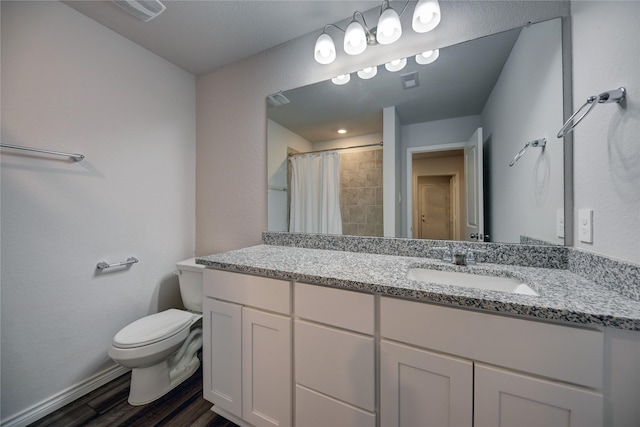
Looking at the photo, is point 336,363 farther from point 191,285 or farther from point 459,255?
point 191,285

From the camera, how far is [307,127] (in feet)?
5.49

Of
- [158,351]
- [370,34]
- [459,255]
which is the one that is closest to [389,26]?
[370,34]

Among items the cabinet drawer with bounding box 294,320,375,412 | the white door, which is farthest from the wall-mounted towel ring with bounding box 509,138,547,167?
the cabinet drawer with bounding box 294,320,375,412

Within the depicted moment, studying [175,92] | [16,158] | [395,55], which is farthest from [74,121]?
[395,55]

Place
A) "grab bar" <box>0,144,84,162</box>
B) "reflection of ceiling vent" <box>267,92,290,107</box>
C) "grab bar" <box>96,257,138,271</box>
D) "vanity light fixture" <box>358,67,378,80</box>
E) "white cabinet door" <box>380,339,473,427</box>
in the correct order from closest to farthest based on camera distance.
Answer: "white cabinet door" <box>380,339,473,427</box> < "grab bar" <box>0,144,84,162</box> < "vanity light fixture" <box>358,67,378,80</box> < "grab bar" <box>96,257,138,271</box> < "reflection of ceiling vent" <box>267,92,290,107</box>

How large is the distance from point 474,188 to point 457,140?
271mm

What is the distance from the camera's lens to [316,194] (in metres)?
1.66

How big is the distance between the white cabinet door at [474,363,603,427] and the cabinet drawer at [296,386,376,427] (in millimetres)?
382

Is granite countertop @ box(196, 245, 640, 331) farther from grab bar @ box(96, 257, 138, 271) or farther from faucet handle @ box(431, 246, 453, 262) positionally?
grab bar @ box(96, 257, 138, 271)

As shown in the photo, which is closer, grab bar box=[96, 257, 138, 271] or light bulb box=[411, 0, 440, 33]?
light bulb box=[411, 0, 440, 33]

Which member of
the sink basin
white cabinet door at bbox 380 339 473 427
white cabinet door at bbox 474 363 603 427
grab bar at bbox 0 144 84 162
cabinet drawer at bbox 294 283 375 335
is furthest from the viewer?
grab bar at bbox 0 144 84 162

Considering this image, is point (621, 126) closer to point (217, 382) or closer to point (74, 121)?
point (217, 382)

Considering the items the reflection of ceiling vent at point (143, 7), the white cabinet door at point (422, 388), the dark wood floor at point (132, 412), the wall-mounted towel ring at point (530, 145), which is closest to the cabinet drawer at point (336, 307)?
the white cabinet door at point (422, 388)

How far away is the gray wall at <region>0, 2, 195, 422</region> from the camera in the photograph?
1.21 m
